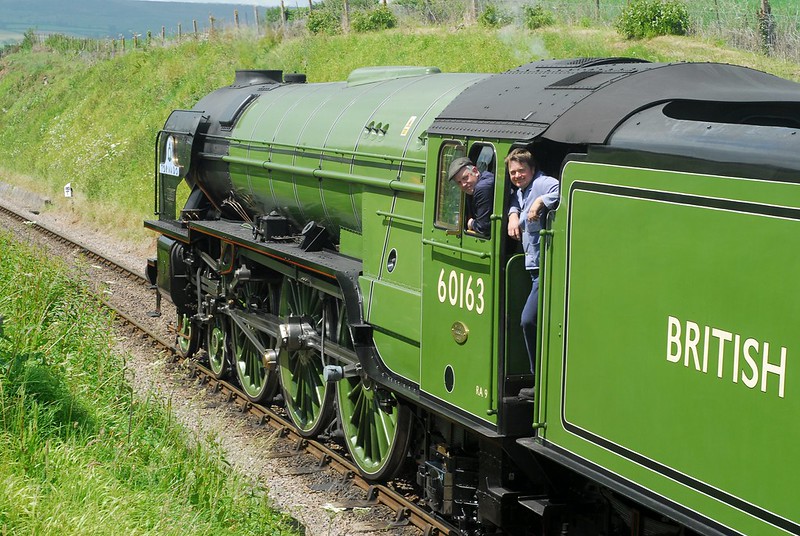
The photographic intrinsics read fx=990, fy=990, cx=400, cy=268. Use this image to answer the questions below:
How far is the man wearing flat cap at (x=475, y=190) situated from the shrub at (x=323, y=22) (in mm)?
Answer: 27251

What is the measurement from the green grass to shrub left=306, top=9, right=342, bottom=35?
23.9 meters

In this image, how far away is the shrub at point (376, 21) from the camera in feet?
101

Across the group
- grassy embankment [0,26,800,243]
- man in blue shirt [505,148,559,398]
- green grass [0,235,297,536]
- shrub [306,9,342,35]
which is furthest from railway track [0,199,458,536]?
shrub [306,9,342,35]

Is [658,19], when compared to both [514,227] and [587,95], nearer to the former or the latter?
[587,95]

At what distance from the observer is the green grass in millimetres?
5848

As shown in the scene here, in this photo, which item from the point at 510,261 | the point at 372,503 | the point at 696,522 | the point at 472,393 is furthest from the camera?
the point at 372,503

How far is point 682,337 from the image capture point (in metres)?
4.38

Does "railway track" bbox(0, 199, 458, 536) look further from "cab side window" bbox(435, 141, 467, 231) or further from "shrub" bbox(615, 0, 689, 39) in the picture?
"shrub" bbox(615, 0, 689, 39)

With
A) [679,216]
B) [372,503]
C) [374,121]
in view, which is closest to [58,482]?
[372,503]

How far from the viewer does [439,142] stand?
646 centimetres

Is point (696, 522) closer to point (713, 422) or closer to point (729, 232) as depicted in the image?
point (713, 422)

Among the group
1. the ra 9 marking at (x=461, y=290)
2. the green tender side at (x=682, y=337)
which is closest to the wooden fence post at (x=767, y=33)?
the ra 9 marking at (x=461, y=290)

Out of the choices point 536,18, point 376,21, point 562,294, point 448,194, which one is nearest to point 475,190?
point 448,194

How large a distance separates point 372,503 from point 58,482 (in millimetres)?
2641
